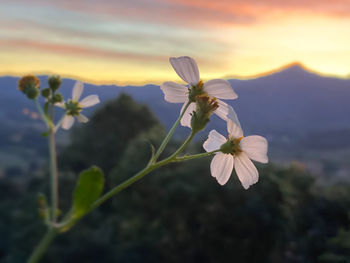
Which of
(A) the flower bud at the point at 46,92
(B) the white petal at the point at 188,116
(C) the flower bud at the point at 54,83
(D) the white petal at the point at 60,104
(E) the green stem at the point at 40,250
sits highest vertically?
(C) the flower bud at the point at 54,83

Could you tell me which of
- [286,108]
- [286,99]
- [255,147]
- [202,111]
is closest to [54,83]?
[202,111]

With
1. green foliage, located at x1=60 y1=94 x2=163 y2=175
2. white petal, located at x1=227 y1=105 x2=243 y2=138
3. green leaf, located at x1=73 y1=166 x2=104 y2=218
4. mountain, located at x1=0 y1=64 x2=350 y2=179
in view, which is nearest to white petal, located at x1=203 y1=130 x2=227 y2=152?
→ white petal, located at x1=227 y1=105 x2=243 y2=138

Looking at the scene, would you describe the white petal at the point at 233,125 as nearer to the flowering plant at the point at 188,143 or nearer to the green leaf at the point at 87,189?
the flowering plant at the point at 188,143

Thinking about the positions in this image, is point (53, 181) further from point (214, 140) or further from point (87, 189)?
point (214, 140)

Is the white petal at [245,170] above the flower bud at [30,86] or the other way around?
the other way around

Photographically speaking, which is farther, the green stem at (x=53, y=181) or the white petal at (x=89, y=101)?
the white petal at (x=89, y=101)

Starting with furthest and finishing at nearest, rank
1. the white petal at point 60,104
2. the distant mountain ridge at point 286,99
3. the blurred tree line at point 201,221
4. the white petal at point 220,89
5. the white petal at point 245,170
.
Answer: the distant mountain ridge at point 286,99 → the blurred tree line at point 201,221 → the white petal at point 60,104 → the white petal at point 245,170 → the white petal at point 220,89

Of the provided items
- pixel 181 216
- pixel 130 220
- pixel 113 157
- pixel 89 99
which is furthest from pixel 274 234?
pixel 113 157

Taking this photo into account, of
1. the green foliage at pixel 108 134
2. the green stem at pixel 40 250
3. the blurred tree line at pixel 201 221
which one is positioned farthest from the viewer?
the green foliage at pixel 108 134

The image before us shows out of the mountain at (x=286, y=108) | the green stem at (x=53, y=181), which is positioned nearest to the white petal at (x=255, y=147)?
the green stem at (x=53, y=181)
